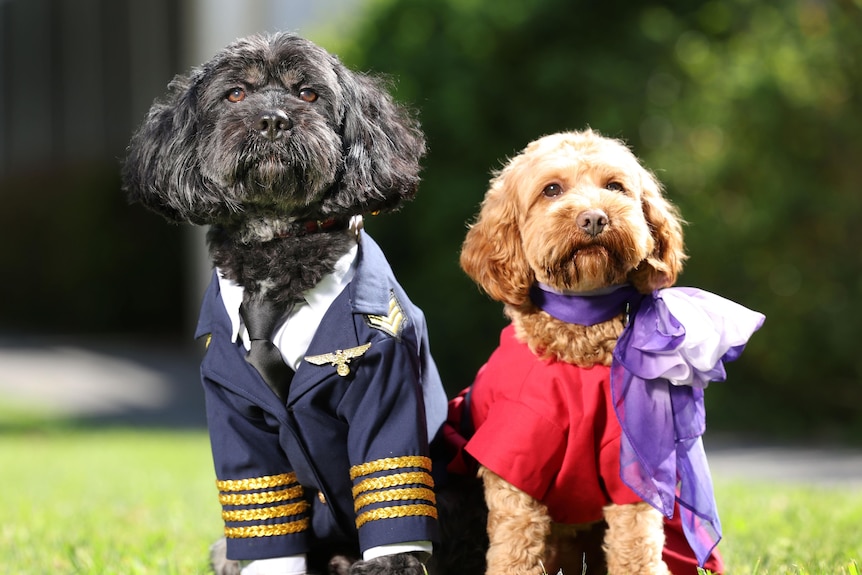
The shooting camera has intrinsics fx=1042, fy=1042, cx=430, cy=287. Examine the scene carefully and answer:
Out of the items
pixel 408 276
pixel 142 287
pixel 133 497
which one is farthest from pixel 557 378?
pixel 142 287

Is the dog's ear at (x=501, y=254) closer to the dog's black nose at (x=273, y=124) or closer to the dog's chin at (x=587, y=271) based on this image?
the dog's chin at (x=587, y=271)

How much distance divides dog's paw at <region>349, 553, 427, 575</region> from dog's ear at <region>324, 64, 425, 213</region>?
3.30 ft

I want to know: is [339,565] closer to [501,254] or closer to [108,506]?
[501,254]

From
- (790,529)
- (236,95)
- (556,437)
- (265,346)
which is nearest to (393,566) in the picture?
(556,437)

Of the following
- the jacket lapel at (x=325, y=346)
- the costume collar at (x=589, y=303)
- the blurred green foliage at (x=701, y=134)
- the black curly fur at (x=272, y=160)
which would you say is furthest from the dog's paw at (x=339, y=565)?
the blurred green foliage at (x=701, y=134)

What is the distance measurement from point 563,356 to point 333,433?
72 cm

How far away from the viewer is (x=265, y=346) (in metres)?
2.99

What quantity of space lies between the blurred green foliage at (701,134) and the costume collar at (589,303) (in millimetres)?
5053

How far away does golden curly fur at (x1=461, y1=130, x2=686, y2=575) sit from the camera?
119 inches

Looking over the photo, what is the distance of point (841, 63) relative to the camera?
8.52m

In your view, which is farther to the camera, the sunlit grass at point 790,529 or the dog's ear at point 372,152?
the sunlit grass at point 790,529

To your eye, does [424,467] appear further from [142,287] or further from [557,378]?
[142,287]

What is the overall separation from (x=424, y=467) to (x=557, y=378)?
47cm

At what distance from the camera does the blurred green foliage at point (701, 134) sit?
28.2 ft
